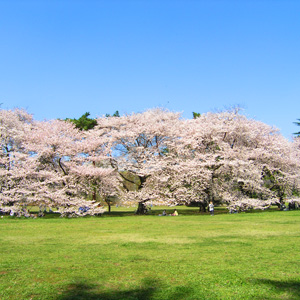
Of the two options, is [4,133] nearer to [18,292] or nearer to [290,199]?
[18,292]

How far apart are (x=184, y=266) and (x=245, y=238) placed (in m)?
5.68

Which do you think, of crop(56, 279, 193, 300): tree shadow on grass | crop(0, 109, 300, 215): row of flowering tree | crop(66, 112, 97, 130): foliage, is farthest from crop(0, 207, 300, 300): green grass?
crop(66, 112, 97, 130): foliage

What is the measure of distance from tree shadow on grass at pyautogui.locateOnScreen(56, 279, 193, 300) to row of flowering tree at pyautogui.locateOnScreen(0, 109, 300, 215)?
74.8 ft

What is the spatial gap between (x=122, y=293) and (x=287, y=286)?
3.60 meters

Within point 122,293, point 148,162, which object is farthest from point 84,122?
point 122,293

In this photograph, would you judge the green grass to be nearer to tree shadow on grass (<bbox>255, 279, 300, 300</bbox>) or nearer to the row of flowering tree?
tree shadow on grass (<bbox>255, 279, 300, 300</bbox>)

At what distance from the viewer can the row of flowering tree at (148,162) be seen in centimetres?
3011

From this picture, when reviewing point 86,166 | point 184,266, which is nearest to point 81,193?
point 86,166

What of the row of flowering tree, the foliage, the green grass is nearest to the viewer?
the green grass

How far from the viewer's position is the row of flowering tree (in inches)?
1185

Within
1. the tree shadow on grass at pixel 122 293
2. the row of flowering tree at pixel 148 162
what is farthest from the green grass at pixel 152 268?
the row of flowering tree at pixel 148 162

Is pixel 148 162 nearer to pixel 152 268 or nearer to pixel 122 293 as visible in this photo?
pixel 152 268

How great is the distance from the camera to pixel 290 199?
117 feet

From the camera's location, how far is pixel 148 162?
1318 inches
